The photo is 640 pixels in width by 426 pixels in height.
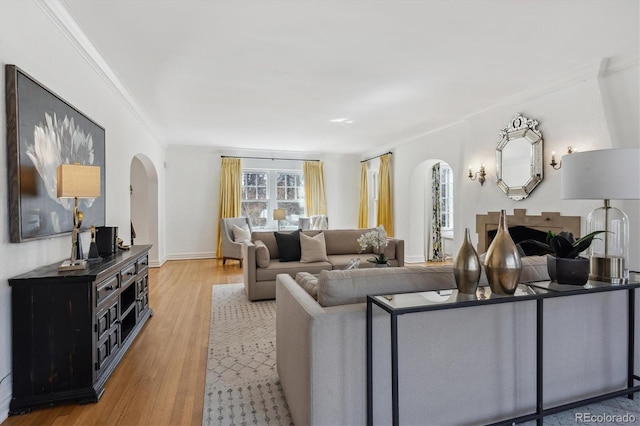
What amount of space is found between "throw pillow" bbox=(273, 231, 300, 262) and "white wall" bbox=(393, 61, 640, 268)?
8.49 ft

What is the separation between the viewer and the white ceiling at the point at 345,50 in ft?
8.08

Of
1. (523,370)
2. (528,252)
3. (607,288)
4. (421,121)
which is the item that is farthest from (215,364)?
(421,121)

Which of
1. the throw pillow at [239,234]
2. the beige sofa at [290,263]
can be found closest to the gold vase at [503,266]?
the beige sofa at [290,263]

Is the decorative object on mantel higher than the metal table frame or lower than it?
higher

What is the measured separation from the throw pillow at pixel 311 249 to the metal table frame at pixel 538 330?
10.0ft

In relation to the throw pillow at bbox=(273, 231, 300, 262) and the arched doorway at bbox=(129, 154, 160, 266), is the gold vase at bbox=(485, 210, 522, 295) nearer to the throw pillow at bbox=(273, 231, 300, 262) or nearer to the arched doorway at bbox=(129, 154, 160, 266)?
the throw pillow at bbox=(273, 231, 300, 262)

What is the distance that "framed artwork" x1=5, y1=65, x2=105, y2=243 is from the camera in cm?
194

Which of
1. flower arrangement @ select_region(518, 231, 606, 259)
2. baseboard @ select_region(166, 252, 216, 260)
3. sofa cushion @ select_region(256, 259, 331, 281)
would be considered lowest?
baseboard @ select_region(166, 252, 216, 260)

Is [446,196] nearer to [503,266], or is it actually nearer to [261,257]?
[261,257]

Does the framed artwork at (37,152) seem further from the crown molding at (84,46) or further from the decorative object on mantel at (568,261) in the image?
the decorative object on mantel at (568,261)

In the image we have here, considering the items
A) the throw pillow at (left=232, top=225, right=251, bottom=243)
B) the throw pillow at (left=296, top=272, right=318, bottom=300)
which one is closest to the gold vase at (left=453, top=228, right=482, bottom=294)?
the throw pillow at (left=296, top=272, right=318, bottom=300)

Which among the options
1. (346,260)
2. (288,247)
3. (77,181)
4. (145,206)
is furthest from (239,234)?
(77,181)

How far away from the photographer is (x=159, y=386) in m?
2.29

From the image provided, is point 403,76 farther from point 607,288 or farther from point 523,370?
point 523,370
